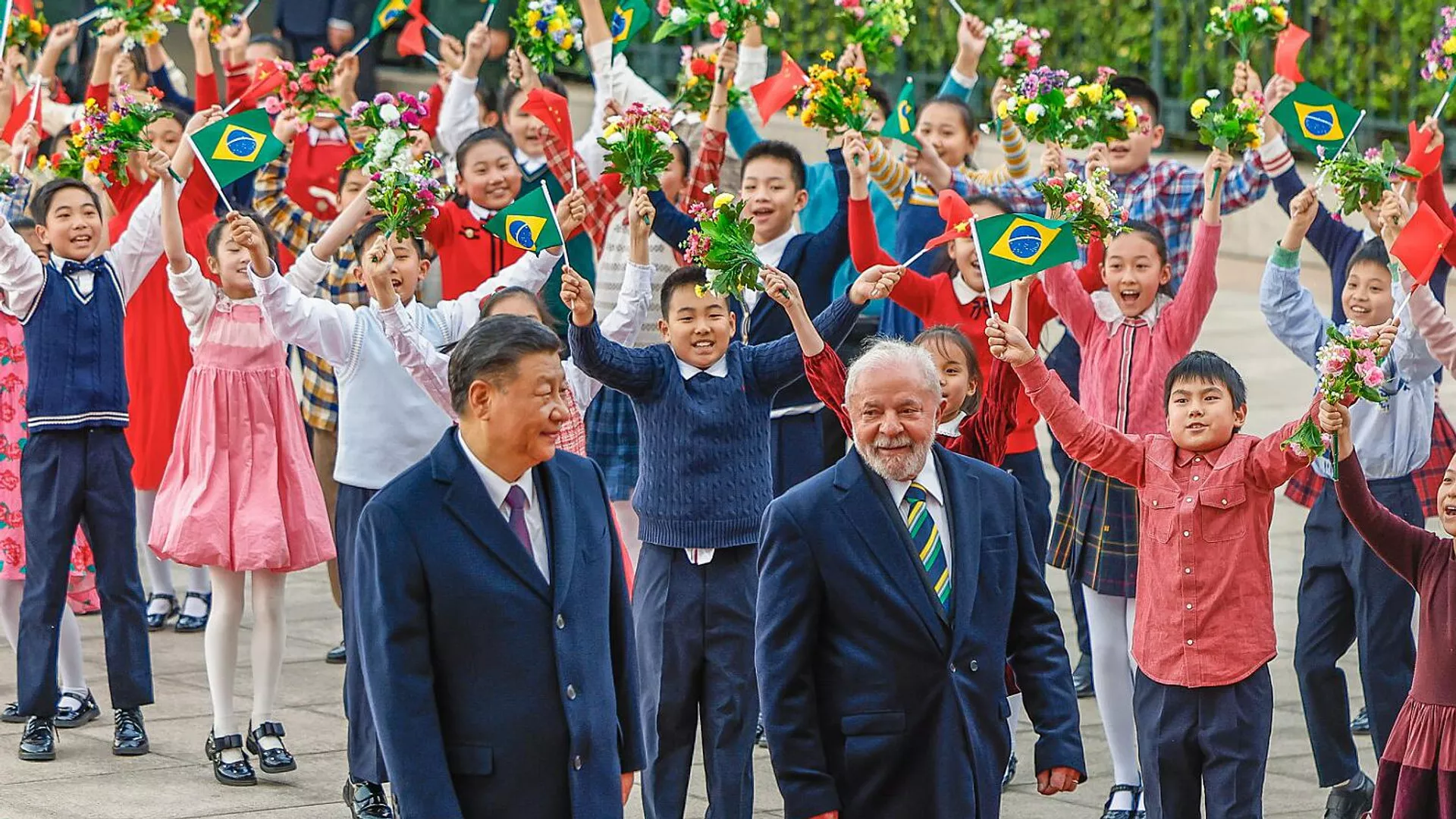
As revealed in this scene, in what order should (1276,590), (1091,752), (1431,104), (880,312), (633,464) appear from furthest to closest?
(1431,104) → (1276,590) → (880,312) → (633,464) → (1091,752)

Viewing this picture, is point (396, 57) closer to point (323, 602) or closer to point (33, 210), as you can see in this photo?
point (323, 602)

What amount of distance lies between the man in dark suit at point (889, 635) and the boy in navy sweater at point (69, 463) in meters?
3.32

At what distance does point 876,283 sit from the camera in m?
6.64

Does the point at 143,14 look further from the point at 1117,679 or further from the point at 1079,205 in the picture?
the point at 1117,679

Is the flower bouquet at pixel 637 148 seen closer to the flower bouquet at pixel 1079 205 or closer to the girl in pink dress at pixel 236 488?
the girl in pink dress at pixel 236 488

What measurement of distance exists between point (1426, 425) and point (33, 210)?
15.8 ft

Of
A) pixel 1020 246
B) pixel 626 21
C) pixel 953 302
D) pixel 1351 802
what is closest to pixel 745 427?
pixel 1020 246

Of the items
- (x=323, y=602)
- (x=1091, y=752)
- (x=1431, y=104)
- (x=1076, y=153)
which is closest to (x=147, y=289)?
(x=323, y=602)

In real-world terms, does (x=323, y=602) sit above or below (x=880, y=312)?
below

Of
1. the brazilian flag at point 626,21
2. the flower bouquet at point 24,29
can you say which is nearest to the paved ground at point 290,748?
the flower bouquet at point 24,29

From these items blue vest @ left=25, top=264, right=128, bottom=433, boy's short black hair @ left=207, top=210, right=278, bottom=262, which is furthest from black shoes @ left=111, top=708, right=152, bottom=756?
boy's short black hair @ left=207, top=210, right=278, bottom=262

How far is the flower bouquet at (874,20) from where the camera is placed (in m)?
9.17

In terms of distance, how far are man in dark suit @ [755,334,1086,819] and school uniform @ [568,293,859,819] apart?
5.16 ft

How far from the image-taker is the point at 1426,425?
7289 millimetres
